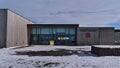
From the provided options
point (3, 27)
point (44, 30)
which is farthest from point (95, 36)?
point (3, 27)

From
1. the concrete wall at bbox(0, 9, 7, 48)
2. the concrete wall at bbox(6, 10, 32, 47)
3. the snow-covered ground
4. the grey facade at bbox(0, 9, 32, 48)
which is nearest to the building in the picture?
the concrete wall at bbox(6, 10, 32, 47)

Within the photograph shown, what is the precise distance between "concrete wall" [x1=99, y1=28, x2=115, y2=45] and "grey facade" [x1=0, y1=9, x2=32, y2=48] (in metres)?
16.2

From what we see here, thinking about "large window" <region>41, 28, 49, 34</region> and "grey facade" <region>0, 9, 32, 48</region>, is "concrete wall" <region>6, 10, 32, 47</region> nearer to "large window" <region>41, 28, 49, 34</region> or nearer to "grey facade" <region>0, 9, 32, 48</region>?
"grey facade" <region>0, 9, 32, 48</region>

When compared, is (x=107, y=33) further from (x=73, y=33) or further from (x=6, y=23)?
(x=6, y=23)

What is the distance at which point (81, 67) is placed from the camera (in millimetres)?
11125

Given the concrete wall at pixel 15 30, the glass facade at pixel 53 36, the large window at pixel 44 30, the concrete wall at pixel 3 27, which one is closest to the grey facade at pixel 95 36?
the glass facade at pixel 53 36

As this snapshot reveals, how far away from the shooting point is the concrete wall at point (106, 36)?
41.3 m

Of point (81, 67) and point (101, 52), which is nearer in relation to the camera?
point (81, 67)

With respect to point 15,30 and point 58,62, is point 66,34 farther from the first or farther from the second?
point 58,62

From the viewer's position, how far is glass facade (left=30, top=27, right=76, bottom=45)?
41.9 metres

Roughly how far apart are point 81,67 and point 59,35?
102 feet

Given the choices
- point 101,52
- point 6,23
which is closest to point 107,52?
point 101,52

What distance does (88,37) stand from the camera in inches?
1628

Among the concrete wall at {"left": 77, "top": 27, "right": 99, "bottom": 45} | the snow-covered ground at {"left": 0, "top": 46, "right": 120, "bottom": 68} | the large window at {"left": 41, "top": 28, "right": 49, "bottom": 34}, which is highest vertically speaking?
the large window at {"left": 41, "top": 28, "right": 49, "bottom": 34}
